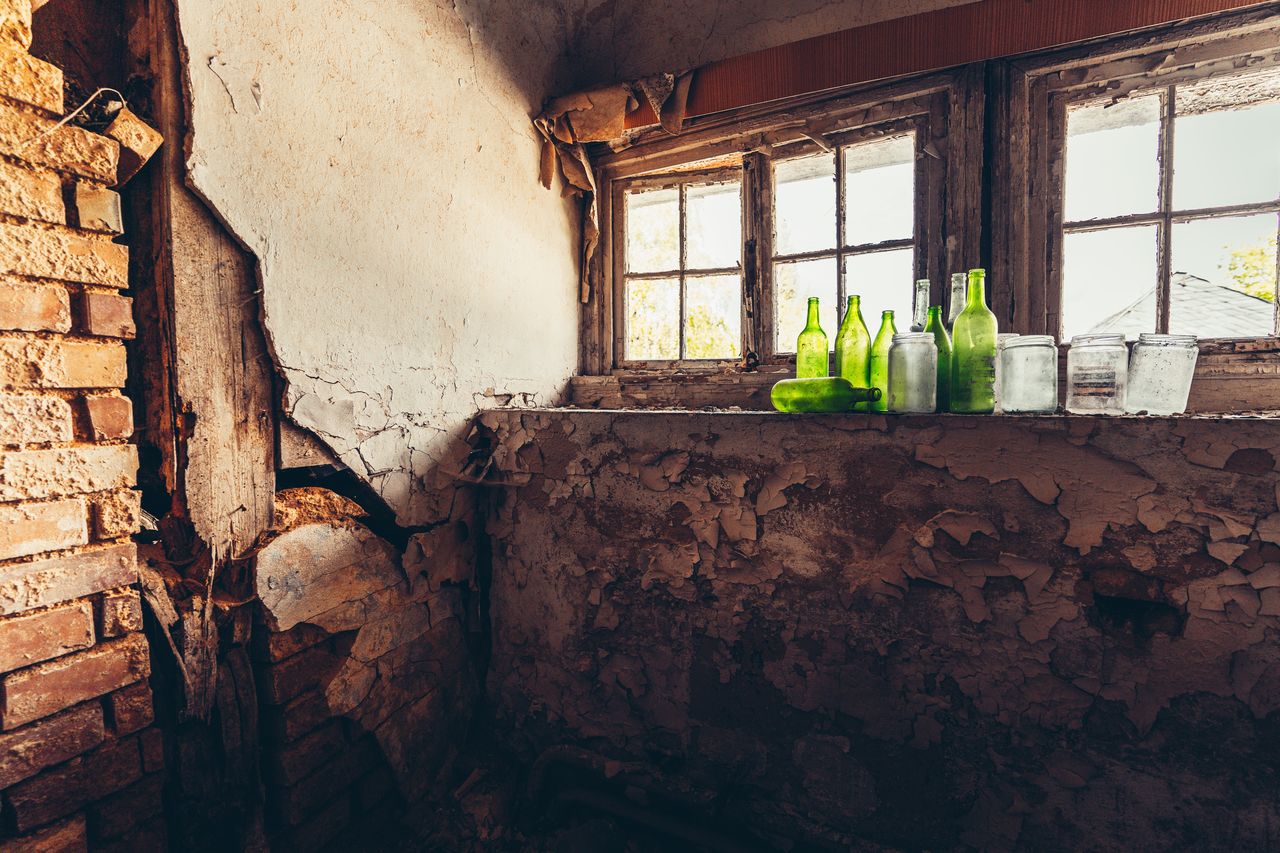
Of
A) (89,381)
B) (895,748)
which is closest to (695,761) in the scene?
(895,748)

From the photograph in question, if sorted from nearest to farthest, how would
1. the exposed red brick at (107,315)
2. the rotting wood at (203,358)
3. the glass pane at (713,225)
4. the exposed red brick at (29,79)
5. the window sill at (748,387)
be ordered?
the exposed red brick at (29,79)
the exposed red brick at (107,315)
the rotting wood at (203,358)
the window sill at (748,387)
the glass pane at (713,225)

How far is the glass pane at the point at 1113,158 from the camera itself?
166cm

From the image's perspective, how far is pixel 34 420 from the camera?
3.22ft

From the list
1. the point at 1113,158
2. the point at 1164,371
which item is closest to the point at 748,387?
the point at 1164,371

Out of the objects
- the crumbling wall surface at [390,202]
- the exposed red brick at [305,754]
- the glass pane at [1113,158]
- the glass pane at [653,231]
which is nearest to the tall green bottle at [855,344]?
the glass pane at [1113,158]

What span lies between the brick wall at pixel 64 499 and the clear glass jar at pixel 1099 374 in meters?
1.95

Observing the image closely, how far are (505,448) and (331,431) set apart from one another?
0.50 m

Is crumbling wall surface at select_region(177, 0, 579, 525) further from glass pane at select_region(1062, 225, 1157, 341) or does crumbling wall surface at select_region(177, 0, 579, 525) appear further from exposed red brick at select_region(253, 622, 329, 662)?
glass pane at select_region(1062, 225, 1157, 341)

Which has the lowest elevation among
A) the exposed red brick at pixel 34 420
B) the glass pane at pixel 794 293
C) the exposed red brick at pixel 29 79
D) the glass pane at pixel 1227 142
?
the exposed red brick at pixel 34 420

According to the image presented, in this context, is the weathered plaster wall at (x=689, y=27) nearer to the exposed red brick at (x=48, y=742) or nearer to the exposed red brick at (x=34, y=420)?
the exposed red brick at (x=34, y=420)

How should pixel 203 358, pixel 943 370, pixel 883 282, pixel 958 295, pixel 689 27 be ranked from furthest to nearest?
pixel 689 27 → pixel 883 282 → pixel 958 295 → pixel 943 370 → pixel 203 358

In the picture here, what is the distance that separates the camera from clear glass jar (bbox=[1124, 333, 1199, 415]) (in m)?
1.27

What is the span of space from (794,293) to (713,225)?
1.48 feet

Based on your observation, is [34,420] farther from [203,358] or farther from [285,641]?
[285,641]
